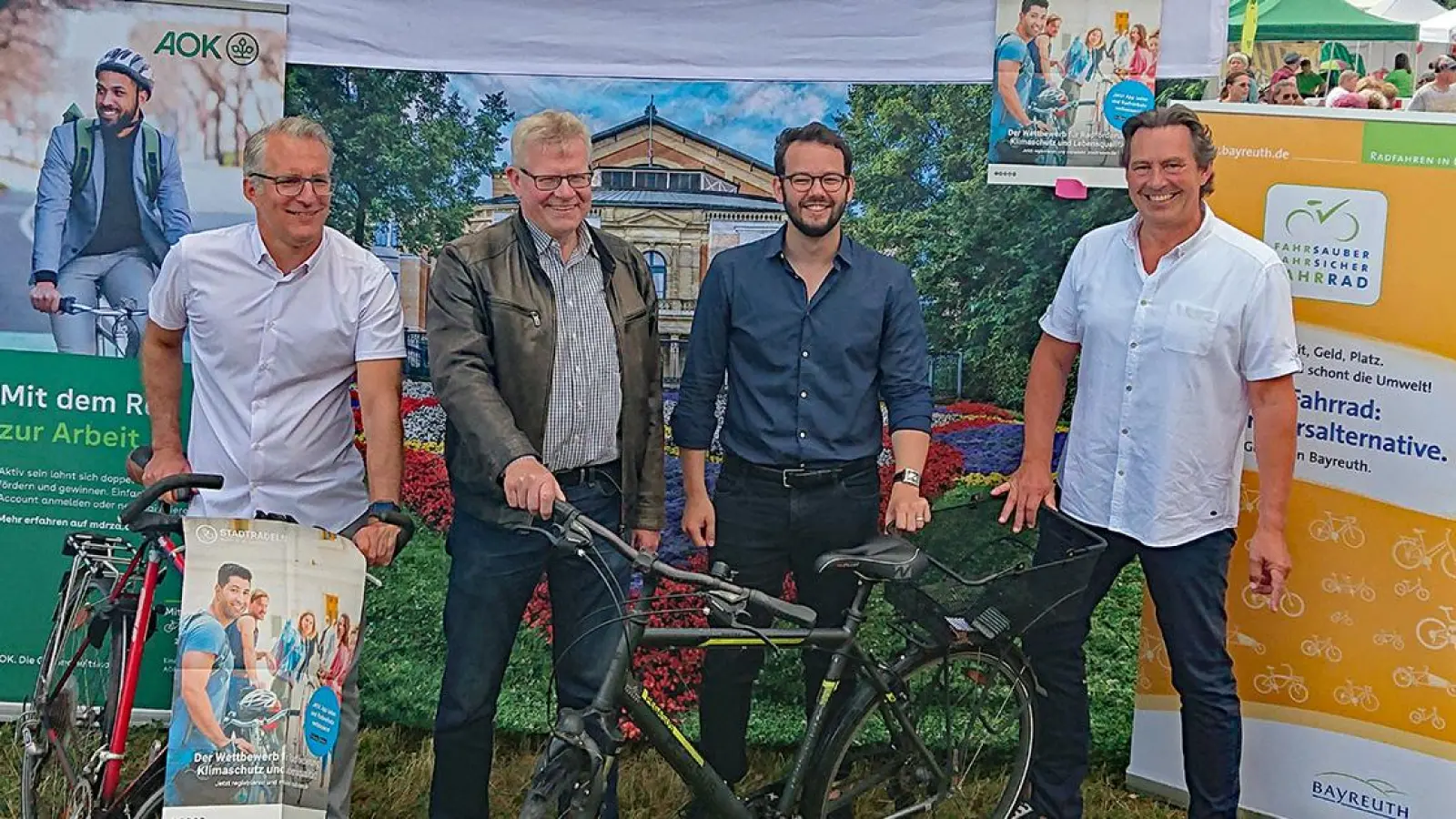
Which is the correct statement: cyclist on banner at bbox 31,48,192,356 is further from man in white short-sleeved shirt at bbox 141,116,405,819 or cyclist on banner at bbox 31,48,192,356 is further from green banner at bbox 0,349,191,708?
man in white short-sleeved shirt at bbox 141,116,405,819

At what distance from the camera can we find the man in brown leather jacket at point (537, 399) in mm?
3398

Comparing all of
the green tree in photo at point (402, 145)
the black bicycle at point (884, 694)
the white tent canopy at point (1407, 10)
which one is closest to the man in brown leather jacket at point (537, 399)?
the black bicycle at point (884, 694)

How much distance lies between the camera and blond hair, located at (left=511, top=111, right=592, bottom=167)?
3.35 metres

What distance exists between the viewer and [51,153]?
428 cm

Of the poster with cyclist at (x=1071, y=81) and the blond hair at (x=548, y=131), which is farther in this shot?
the poster with cyclist at (x=1071, y=81)

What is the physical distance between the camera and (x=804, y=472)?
3740 millimetres

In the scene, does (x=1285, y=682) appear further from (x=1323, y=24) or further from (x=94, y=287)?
(x=1323, y=24)

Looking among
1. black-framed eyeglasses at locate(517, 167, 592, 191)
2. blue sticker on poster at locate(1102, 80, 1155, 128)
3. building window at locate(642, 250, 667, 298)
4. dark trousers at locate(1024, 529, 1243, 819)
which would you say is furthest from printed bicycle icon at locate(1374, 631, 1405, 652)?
black-framed eyeglasses at locate(517, 167, 592, 191)

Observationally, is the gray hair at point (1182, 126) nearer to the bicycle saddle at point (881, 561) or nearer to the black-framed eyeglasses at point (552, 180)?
the bicycle saddle at point (881, 561)

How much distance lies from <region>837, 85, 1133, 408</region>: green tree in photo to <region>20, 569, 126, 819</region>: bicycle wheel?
2.51 meters

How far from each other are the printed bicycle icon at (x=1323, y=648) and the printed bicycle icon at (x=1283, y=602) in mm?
89

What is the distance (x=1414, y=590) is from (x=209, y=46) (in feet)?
12.8

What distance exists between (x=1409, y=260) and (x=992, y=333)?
1258 mm

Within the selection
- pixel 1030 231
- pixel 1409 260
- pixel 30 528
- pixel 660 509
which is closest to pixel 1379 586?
pixel 1409 260
